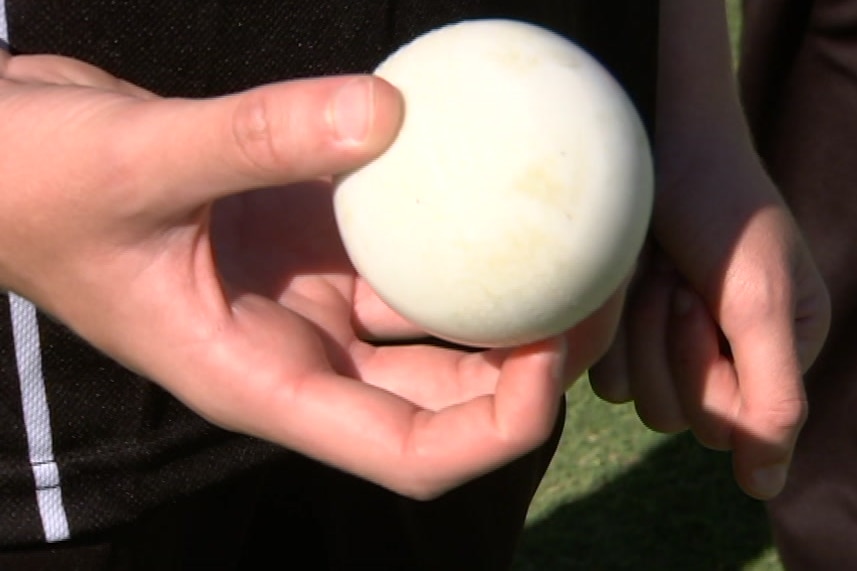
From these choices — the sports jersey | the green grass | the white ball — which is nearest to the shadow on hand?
the green grass

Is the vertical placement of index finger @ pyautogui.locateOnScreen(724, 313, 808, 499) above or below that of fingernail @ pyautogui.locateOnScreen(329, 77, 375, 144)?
below

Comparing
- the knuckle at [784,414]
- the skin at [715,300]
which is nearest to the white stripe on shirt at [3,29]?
the skin at [715,300]

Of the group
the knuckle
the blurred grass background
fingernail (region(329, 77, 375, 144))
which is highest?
fingernail (region(329, 77, 375, 144))

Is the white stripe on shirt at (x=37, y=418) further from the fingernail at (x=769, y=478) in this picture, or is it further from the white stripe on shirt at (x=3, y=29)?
the fingernail at (x=769, y=478)

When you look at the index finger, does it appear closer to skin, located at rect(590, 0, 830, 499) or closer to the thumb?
skin, located at rect(590, 0, 830, 499)

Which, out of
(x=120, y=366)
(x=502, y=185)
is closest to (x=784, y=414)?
(x=502, y=185)

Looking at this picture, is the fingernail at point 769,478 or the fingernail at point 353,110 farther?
the fingernail at point 769,478

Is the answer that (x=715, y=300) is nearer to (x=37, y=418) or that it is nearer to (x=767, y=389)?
(x=767, y=389)
